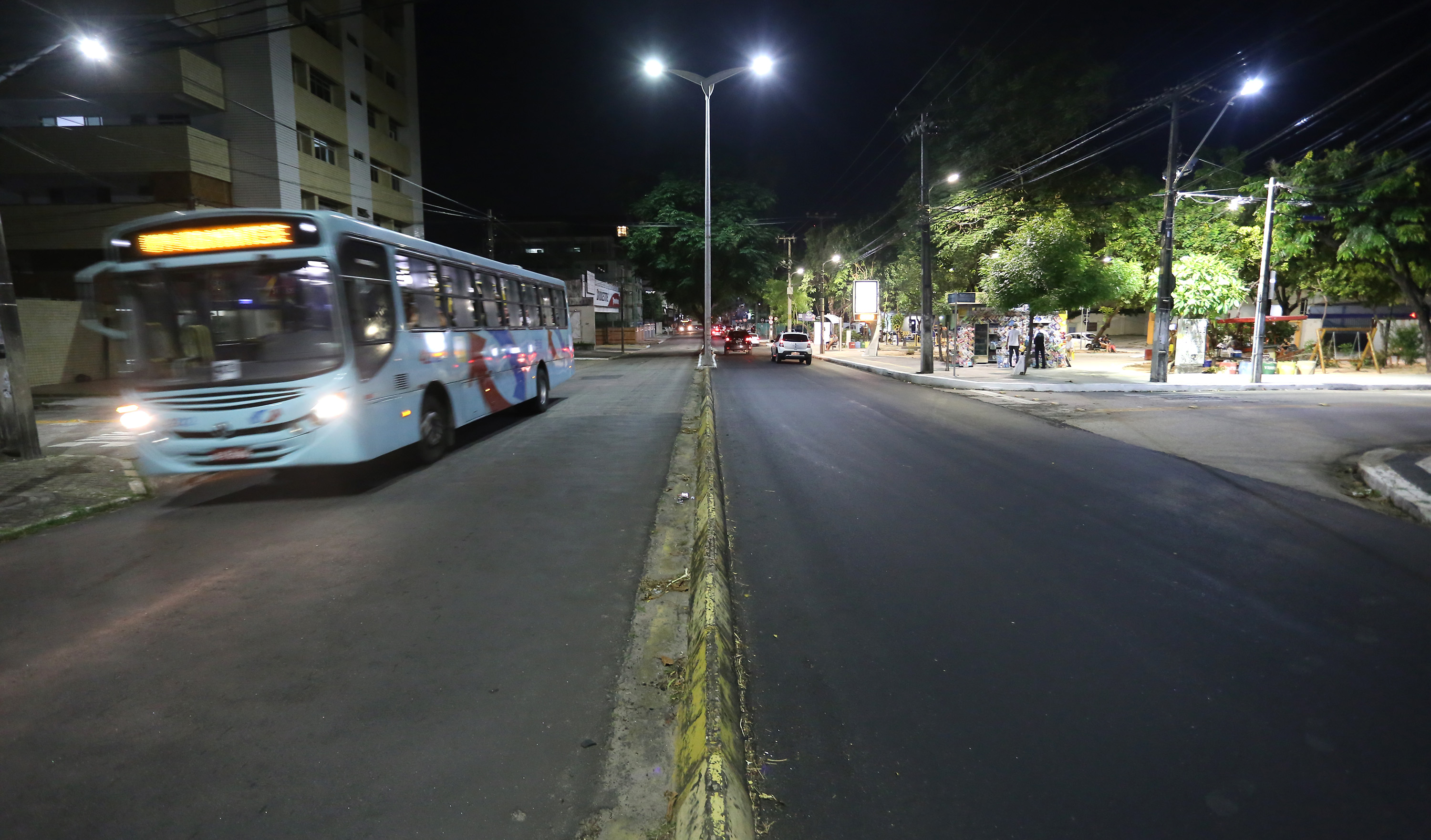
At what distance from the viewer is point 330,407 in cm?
741

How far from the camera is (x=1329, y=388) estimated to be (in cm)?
2023

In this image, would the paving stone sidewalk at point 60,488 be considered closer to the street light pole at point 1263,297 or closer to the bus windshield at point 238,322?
the bus windshield at point 238,322

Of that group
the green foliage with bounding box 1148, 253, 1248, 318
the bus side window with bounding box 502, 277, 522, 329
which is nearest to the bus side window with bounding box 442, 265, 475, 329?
the bus side window with bounding box 502, 277, 522, 329

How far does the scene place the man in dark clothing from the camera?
26.9 m

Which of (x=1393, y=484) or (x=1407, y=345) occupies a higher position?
(x=1407, y=345)

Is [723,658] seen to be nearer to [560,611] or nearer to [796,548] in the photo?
[560,611]

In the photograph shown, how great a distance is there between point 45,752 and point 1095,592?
5465 millimetres

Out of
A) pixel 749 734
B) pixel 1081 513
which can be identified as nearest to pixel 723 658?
pixel 749 734

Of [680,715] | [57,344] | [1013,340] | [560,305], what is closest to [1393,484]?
[680,715]

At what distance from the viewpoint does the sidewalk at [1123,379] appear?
20.2 meters

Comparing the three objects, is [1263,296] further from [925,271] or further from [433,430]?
[433,430]

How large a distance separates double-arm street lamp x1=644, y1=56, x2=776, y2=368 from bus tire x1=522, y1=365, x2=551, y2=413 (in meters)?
13.4

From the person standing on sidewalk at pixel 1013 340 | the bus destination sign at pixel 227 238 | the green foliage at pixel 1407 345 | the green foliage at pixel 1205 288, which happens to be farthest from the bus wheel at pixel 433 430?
the green foliage at pixel 1407 345

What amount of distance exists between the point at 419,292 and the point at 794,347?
27370 mm
